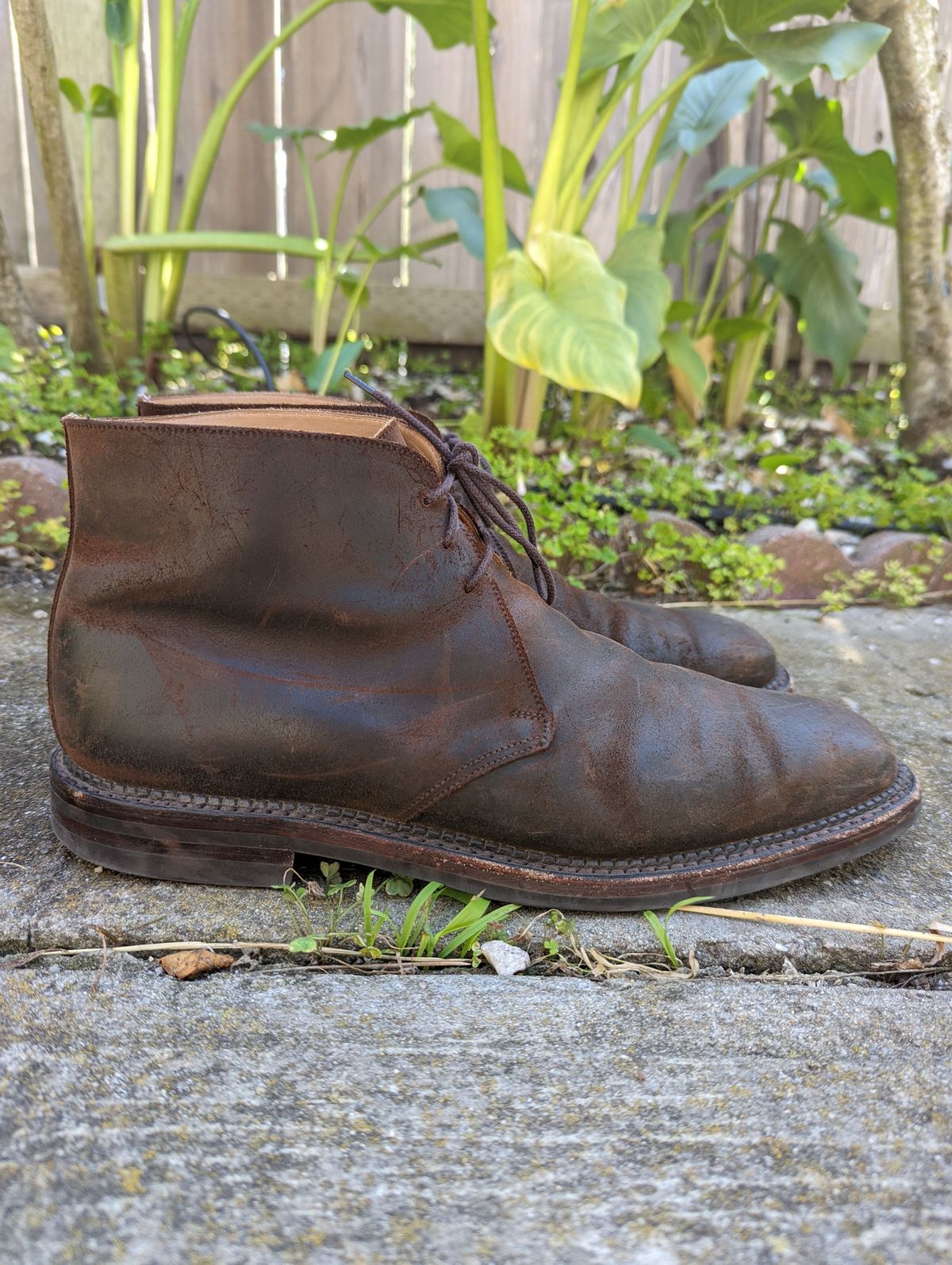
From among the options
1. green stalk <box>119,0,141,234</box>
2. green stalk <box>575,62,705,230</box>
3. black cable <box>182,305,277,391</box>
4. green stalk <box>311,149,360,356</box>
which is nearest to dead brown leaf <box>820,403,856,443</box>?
green stalk <box>575,62,705,230</box>

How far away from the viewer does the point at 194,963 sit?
811mm

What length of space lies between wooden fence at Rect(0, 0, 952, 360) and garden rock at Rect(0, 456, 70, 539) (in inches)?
65.9

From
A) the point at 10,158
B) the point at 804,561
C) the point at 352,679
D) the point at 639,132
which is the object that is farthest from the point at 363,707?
the point at 10,158

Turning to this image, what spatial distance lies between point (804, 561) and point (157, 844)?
1.66 meters

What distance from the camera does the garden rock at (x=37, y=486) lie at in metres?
1.86

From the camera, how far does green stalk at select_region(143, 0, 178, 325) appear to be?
2.50m

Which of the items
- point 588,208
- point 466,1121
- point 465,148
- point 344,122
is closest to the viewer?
point 466,1121

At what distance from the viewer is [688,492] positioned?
219 cm

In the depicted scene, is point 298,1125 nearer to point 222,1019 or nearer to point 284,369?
point 222,1019

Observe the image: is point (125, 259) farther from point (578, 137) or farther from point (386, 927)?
point (386, 927)

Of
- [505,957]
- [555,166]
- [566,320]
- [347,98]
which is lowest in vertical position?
[505,957]

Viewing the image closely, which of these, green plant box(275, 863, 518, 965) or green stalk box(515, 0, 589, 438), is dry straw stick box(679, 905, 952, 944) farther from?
green stalk box(515, 0, 589, 438)

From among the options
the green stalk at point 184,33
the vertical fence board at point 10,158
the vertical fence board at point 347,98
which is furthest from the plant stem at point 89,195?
the vertical fence board at point 347,98

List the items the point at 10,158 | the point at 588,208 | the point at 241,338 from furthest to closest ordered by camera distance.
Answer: the point at 10,158, the point at 241,338, the point at 588,208
